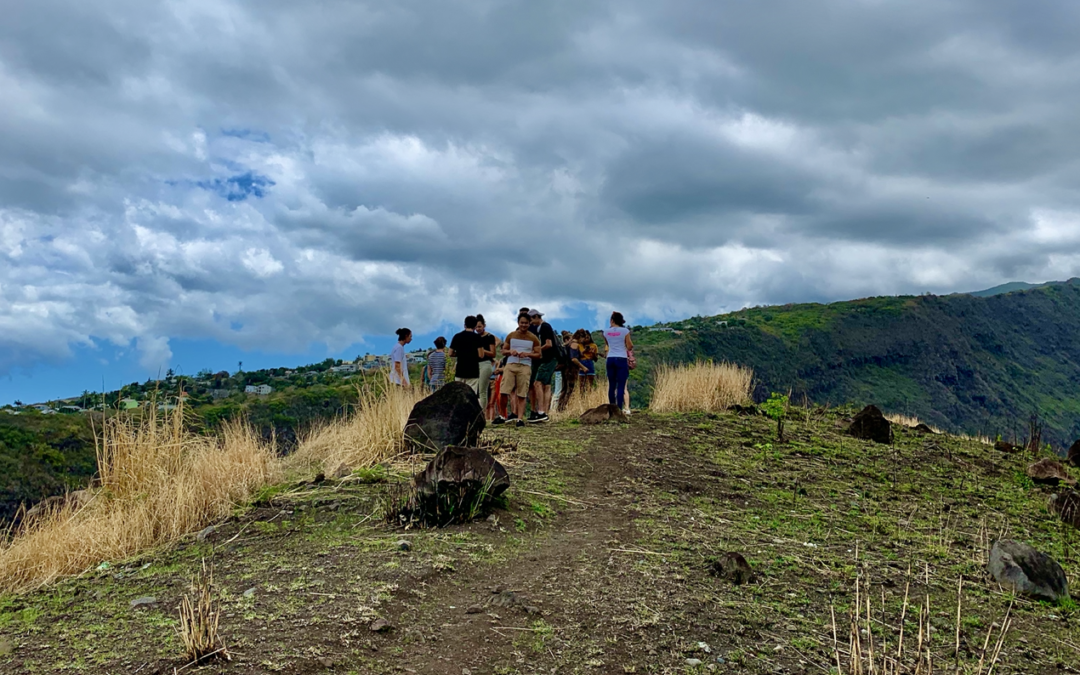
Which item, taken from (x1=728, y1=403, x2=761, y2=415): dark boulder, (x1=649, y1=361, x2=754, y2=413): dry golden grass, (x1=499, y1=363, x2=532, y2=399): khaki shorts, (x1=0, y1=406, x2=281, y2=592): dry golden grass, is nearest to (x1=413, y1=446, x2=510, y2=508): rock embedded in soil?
(x1=0, y1=406, x2=281, y2=592): dry golden grass

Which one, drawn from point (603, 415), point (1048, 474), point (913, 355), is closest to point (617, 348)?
point (603, 415)

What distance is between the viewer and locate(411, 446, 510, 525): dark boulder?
6207 mm

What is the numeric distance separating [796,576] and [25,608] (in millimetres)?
4982

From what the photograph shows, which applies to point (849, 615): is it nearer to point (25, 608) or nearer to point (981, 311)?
point (25, 608)

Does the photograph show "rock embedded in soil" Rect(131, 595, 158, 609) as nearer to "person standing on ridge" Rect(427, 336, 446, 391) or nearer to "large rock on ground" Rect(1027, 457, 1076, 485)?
"person standing on ridge" Rect(427, 336, 446, 391)

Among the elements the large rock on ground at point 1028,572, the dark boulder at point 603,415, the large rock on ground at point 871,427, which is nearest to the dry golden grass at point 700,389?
the dark boulder at point 603,415

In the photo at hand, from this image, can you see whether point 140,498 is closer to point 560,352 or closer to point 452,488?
point 452,488

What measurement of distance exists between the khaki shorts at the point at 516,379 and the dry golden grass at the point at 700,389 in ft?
11.1

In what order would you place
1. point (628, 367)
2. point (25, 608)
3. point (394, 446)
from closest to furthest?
1. point (25, 608)
2. point (394, 446)
3. point (628, 367)

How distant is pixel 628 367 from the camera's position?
13.0 metres

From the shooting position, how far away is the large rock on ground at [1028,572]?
532 centimetres

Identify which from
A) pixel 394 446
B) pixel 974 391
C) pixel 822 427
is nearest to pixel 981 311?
pixel 974 391

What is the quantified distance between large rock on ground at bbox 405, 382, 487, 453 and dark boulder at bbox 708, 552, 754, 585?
4.19 meters

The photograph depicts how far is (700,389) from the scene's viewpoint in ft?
51.3
